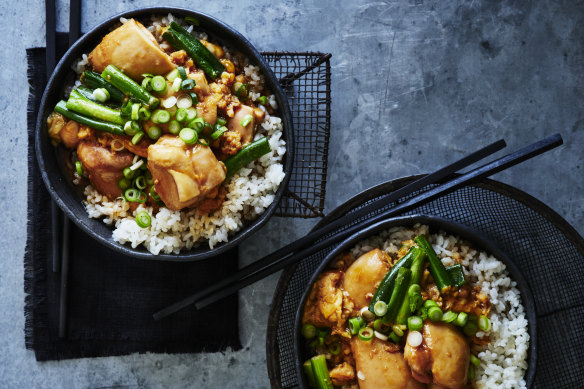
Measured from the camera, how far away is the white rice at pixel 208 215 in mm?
3295

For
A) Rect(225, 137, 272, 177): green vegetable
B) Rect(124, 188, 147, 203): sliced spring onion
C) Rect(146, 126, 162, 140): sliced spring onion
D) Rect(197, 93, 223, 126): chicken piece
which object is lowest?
Rect(124, 188, 147, 203): sliced spring onion

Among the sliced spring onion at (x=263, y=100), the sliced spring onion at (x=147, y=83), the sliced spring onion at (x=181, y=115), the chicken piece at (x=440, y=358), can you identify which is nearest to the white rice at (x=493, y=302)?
the chicken piece at (x=440, y=358)

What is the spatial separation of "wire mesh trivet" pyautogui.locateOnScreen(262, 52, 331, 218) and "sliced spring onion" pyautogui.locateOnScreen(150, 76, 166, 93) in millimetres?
766

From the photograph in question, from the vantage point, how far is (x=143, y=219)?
129 inches

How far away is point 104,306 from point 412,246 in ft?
6.58

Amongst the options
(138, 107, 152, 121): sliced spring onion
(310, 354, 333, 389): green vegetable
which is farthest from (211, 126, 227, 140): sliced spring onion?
(310, 354, 333, 389): green vegetable

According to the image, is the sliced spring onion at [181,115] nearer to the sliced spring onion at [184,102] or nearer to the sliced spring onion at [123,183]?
the sliced spring onion at [184,102]

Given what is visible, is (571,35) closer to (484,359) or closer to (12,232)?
(484,359)

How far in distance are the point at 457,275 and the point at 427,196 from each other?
1.52ft

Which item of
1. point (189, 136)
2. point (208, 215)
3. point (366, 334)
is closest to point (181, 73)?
point (189, 136)

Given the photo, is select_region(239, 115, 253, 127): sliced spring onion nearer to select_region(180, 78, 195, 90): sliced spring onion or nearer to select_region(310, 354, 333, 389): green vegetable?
select_region(180, 78, 195, 90): sliced spring onion

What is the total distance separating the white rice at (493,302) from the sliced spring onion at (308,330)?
47 centimetres

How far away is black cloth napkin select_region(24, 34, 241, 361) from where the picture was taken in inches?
151

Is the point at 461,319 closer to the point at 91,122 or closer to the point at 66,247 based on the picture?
the point at 91,122
